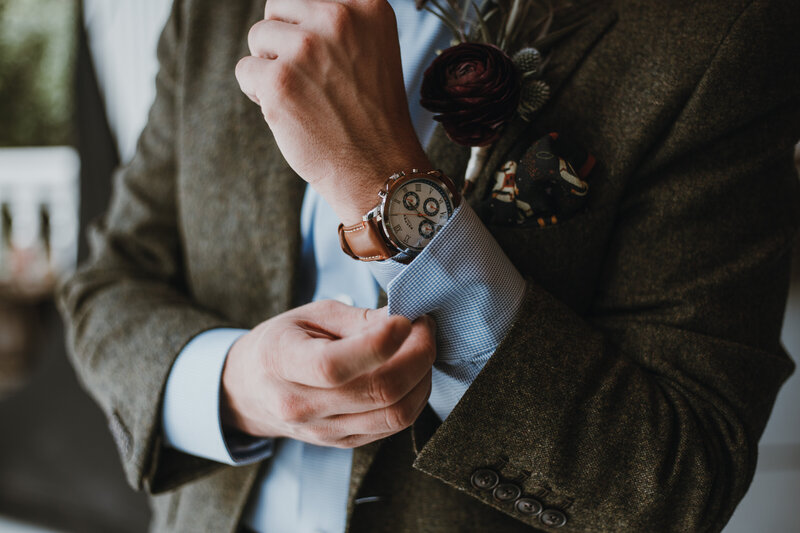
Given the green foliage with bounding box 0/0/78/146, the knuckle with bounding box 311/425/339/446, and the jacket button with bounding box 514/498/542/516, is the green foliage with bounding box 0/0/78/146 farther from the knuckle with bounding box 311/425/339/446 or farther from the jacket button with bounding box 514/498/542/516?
the jacket button with bounding box 514/498/542/516

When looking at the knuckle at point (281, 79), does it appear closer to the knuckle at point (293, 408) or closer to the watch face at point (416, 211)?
the watch face at point (416, 211)

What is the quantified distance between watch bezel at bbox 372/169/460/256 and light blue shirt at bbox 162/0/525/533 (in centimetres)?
3

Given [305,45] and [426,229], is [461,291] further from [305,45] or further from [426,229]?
[305,45]

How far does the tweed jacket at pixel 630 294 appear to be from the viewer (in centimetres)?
57

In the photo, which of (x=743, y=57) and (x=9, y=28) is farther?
(x=9, y=28)

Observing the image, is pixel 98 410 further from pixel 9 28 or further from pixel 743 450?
pixel 9 28

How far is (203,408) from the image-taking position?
70 cm

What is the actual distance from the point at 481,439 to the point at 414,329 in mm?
145

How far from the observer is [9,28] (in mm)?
4781

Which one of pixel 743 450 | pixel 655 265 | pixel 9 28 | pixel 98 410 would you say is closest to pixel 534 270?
pixel 655 265

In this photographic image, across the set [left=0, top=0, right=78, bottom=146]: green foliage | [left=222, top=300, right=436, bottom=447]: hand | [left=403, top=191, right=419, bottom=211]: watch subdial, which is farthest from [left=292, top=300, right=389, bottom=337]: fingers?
[left=0, top=0, right=78, bottom=146]: green foliage

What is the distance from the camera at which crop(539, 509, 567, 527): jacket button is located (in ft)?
1.99

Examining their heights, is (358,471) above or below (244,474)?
above

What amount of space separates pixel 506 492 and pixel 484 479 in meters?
0.03
